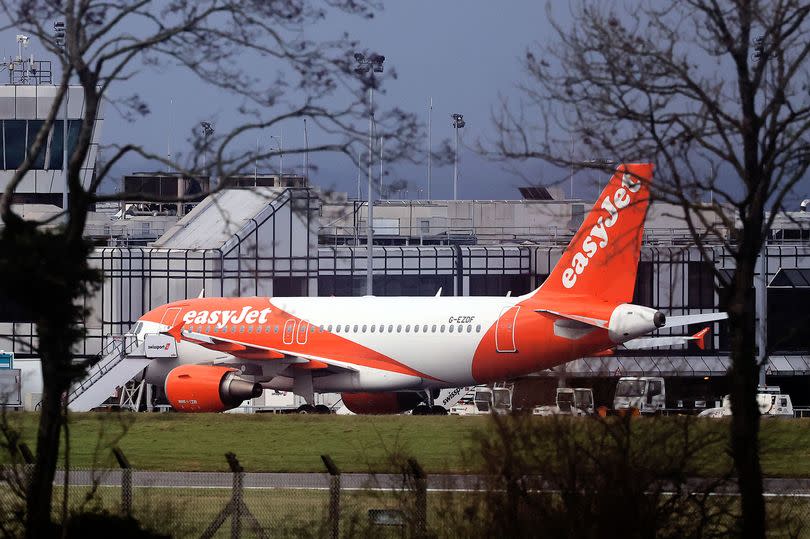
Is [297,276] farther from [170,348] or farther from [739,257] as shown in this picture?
[739,257]

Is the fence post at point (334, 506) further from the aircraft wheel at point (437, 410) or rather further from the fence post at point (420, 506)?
the aircraft wheel at point (437, 410)

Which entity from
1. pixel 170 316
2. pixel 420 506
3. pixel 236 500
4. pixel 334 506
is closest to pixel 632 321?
pixel 170 316

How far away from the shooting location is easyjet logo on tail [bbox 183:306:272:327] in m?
47.8

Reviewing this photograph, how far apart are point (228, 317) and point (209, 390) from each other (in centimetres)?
327

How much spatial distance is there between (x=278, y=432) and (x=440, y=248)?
39142 mm

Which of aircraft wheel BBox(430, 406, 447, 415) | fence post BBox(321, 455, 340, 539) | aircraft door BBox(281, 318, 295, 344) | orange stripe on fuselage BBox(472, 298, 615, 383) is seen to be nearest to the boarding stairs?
aircraft door BBox(281, 318, 295, 344)

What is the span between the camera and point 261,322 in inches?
1879

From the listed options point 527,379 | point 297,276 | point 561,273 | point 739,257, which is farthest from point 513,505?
point 297,276

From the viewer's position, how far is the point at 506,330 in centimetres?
4309

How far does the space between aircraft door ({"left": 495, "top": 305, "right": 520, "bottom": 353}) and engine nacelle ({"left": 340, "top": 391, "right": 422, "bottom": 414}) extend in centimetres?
700

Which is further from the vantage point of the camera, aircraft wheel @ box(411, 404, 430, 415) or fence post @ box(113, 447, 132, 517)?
aircraft wheel @ box(411, 404, 430, 415)

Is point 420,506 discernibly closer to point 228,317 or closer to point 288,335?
point 288,335

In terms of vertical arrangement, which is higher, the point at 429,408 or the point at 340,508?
the point at 340,508

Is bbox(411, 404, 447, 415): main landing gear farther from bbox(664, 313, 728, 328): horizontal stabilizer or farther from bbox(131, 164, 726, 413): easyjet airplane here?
bbox(664, 313, 728, 328): horizontal stabilizer
